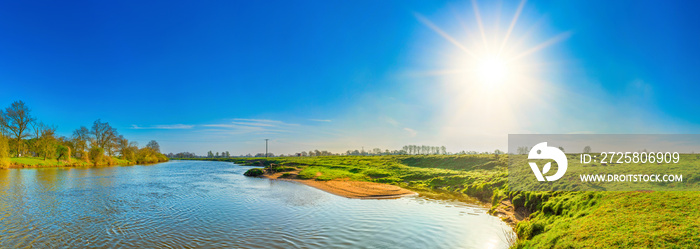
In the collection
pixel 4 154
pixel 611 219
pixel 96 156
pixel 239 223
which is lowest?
pixel 239 223

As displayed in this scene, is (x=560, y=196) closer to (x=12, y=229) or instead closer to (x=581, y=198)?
(x=581, y=198)

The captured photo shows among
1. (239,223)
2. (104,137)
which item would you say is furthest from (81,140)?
(239,223)

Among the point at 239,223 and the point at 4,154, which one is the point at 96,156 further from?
the point at 239,223

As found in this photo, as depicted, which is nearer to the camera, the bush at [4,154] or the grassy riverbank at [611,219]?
the grassy riverbank at [611,219]

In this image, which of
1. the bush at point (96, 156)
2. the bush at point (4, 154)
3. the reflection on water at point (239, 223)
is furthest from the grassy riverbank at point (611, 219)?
the bush at point (96, 156)

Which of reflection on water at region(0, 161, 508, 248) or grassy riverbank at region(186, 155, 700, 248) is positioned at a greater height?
grassy riverbank at region(186, 155, 700, 248)

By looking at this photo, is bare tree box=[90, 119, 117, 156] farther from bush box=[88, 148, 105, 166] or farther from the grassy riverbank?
the grassy riverbank

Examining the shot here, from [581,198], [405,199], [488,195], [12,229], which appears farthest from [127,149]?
[581,198]

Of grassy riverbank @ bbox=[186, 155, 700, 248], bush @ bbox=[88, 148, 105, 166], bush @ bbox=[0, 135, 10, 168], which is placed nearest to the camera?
grassy riverbank @ bbox=[186, 155, 700, 248]

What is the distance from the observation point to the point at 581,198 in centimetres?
1095

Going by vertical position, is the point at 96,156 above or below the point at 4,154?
below

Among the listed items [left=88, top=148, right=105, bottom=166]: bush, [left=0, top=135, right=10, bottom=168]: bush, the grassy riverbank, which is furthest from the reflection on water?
[left=88, top=148, right=105, bottom=166]: bush

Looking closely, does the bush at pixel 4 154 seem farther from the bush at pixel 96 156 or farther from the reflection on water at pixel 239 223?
the reflection on water at pixel 239 223

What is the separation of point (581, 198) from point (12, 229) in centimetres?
2436
